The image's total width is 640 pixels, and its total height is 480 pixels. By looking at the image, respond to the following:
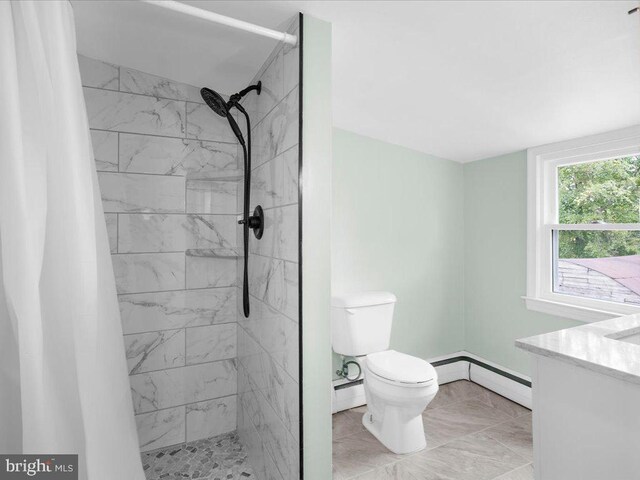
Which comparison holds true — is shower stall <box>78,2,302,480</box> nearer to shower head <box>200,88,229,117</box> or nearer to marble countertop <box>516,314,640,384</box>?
shower head <box>200,88,229,117</box>

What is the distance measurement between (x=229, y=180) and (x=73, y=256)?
4.00ft

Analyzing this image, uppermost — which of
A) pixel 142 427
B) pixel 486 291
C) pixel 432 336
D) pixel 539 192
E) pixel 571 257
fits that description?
pixel 539 192

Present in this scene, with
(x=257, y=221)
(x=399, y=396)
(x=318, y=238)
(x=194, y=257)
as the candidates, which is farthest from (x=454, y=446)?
(x=194, y=257)

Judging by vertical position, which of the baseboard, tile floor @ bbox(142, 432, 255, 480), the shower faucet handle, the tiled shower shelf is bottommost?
tile floor @ bbox(142, 432, 255, 480)

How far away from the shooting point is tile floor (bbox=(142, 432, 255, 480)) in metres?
1.81

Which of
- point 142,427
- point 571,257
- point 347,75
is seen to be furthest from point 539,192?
point 142,427

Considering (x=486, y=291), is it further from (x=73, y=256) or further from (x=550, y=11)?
(x=73, y=256)

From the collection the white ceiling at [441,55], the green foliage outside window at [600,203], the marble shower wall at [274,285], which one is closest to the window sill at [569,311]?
the green foliage outside window at [600,203]

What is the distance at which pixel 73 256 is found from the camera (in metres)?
0.97

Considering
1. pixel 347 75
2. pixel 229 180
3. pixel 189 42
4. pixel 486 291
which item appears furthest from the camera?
pixel 486 291

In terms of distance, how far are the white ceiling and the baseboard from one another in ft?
5.51

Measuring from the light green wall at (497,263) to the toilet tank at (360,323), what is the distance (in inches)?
36.9

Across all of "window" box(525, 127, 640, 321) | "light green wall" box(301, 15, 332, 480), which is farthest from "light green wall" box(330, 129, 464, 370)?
"light green wall" box(301, 15, 332, 480)

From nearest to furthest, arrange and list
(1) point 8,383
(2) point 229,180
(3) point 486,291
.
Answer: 1. (1) point 8,383
2. (2) point 229,180
3. (3) point 486,291
